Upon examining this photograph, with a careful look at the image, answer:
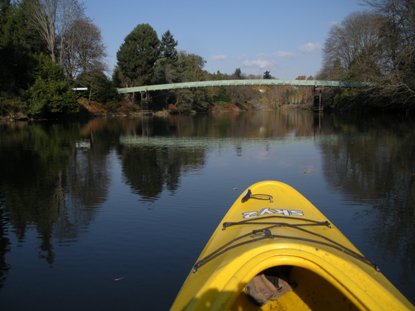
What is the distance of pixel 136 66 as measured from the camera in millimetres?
61250

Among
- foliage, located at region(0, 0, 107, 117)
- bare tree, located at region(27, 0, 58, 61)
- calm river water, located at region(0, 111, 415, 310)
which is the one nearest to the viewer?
calm river water, located at region(0, 111, 415, 310)

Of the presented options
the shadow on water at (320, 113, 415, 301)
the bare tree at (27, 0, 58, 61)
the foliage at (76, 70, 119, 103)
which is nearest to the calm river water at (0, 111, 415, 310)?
the shadow on water at (320, 113, 415, 301)

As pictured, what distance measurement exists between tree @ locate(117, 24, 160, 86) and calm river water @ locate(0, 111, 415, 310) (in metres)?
44.5

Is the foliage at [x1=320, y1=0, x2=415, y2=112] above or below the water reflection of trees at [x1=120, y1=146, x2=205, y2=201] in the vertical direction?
above

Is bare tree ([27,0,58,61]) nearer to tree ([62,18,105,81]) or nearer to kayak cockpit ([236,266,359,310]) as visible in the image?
tree ([62,18,105,81])

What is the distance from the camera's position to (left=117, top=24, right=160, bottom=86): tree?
6038 centimetres

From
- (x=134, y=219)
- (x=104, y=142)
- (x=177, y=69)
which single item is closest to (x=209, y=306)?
(x=134, y=219)

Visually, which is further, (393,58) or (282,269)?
(393,58)

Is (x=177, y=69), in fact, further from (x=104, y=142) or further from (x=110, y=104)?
(x=104, y=142)

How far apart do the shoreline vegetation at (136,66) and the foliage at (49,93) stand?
86 millimetres

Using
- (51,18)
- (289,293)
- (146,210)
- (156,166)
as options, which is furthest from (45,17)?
(289,293)

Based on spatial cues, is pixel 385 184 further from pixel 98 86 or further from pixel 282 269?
pixel 98 86

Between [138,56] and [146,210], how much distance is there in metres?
54.7

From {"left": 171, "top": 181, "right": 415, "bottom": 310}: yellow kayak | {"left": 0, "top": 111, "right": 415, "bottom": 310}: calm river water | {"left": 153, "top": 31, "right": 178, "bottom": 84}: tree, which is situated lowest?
{"left": 0, "top": 111, "right": 415, "bottom": 310}: calm river water
